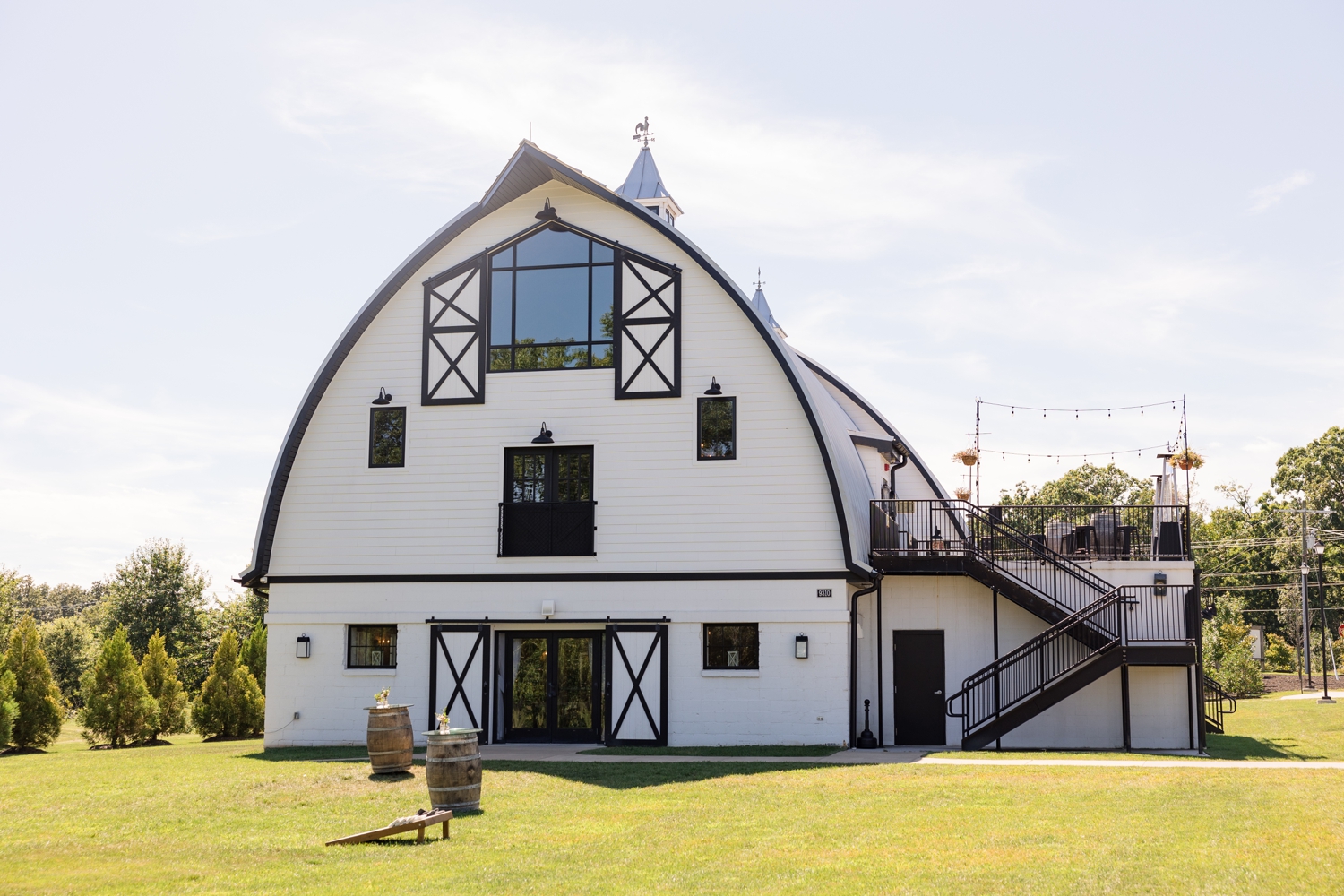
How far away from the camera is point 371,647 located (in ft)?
72.7

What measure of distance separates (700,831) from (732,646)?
918 centimetres

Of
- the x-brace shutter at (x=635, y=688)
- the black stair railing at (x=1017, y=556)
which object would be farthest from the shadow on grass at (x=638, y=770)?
the black stair railing at (x=1017, y=556)

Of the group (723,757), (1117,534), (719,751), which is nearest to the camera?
(723,757)

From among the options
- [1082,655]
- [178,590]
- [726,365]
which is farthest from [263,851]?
[178,590]

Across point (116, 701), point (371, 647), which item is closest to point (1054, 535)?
point (371, 647)

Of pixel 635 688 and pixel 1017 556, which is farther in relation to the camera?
pixel 1017 556

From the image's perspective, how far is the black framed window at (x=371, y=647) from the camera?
869 inches

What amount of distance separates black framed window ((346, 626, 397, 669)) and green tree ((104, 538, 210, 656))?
2829 cm

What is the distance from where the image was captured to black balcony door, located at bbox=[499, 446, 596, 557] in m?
21.6

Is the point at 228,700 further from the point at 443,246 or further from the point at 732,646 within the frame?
the point at 732,646

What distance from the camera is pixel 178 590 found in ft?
160

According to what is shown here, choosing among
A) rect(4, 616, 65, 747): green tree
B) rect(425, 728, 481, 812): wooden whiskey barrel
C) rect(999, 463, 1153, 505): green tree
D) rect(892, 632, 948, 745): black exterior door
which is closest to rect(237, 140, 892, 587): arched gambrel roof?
rect(892, 632, 948, 745): black exterior door

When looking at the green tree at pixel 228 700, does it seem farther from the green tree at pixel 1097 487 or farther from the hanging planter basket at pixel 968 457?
the green tree at pixel 1097 487

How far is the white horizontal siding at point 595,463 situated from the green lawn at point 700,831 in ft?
16.7
